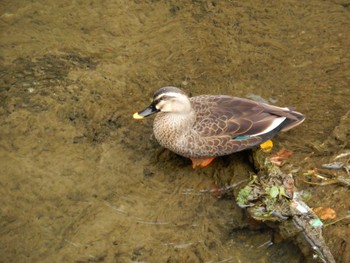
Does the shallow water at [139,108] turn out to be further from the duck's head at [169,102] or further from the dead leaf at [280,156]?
the duck's head at [169,102]

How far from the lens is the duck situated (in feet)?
17.8

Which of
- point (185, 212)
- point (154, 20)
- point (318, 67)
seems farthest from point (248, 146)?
point (154, 20)

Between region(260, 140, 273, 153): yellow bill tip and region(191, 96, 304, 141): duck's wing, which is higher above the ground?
region(191, 96, 304, 141): duck's wing

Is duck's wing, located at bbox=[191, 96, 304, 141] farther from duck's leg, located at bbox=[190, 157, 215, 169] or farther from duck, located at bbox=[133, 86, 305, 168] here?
duck's leg, located at bbox=[190, 157, 215, 169]

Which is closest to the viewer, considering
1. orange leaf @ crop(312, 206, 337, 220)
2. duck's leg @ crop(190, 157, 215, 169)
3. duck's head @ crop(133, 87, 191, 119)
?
orange leaf @ crop(312, 206, 337, 220)

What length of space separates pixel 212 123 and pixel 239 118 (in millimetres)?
304

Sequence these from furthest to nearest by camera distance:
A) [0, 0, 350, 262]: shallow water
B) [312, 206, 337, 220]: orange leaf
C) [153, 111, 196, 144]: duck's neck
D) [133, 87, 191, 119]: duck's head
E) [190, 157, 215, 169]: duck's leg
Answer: [190, 157, 215, 169]: duck's leg, [153, 111, 196, 144]: duck's neck, [133, 87, 191, 119]: duck's head, [312, 206, 337, 220]: orange leaf, [0, 0, 350, 262]: shallow water

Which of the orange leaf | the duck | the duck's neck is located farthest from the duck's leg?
the orange leaf

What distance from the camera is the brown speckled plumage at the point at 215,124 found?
5422 millimetres

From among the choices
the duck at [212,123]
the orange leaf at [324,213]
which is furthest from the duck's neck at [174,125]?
the orange leaf at [324,213]

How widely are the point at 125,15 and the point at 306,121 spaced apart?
10.3ft

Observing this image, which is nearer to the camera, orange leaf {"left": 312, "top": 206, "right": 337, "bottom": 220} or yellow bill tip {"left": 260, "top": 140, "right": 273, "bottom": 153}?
orange leaf {"left": 312, "top": 206, "right": 337, "bottom": 220}

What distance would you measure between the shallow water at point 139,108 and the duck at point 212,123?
34 centimetres

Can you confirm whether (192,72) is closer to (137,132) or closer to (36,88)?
(137,132)
